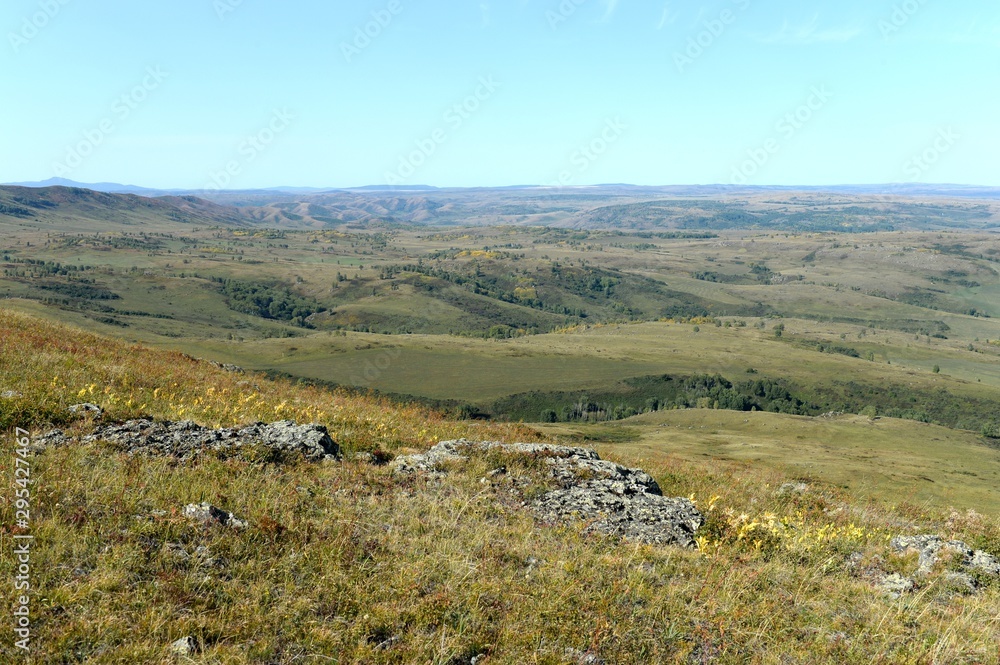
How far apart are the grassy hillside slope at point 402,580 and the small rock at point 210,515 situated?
23 centimetres

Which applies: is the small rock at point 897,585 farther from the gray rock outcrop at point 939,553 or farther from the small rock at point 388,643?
the small rock at point 388,643

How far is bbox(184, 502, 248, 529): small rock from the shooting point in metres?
8.34

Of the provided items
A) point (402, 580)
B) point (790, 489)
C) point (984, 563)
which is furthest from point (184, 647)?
point (790, 489)

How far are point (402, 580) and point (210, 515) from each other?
3076mm

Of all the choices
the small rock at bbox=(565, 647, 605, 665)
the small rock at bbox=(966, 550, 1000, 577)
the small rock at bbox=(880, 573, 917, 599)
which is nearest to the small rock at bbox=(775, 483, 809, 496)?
the small rock at bbox=(966, 550, 1000, 577)

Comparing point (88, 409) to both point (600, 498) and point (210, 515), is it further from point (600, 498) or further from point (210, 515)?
point (600, 498)

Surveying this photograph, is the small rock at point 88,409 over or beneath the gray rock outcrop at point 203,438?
over

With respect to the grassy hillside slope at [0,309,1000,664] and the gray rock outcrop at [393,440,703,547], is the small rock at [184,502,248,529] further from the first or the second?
the gray rock outcrop at [393,440,703,547]

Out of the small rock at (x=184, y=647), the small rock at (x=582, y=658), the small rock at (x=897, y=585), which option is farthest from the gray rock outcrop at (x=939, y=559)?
the small rock at (x=184, y=647)

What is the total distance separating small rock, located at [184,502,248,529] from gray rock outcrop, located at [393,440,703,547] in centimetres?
427

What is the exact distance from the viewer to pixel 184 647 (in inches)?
237

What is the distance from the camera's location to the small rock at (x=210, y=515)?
8336 mm

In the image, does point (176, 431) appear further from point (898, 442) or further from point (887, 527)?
point (898, 442)

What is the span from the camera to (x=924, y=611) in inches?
340
